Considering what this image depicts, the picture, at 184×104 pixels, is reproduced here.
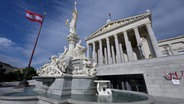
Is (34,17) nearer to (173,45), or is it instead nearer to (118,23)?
(118,23)

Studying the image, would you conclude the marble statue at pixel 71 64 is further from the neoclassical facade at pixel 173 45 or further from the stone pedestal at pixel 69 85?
the neoclassical facade at pixel 173 45

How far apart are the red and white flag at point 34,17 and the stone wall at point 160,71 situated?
19.0 meters

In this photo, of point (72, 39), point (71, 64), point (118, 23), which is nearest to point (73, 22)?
point (72, 39)

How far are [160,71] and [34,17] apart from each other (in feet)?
75.1

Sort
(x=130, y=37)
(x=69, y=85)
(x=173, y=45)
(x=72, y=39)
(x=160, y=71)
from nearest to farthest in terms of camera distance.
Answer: (x=69, y=85) < (x=72, y=39) < (x=160, y=71) < (x=130, y=37) < (x=173, y=45)

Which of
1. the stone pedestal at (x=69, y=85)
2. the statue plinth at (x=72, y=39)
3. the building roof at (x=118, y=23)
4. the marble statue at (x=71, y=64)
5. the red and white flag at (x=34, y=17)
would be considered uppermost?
the building roof at (x=118, y=23)

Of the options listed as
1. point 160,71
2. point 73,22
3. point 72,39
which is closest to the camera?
point 72,39

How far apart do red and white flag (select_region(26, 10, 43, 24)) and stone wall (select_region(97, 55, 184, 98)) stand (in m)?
19.0

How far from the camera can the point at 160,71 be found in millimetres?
12039

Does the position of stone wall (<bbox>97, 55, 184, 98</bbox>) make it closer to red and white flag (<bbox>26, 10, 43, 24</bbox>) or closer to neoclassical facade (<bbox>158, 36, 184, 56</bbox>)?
red and white flag (<bbox>26, 10, 43, 24</bbox>)

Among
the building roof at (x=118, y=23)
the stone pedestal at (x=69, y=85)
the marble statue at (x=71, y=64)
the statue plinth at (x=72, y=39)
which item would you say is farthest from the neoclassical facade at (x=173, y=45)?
the stone pedestal at (x=69, y=85)

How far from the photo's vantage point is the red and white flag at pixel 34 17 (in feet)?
55.1

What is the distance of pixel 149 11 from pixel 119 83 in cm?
2164

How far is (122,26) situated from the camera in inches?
1120
